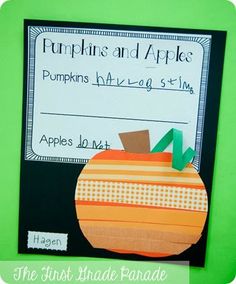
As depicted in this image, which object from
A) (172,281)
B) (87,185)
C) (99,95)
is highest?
(99,95)

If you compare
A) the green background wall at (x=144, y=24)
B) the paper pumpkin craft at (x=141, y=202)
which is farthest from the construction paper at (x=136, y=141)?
the green background wall at (x=144, y=24)

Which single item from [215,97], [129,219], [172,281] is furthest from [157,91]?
[172,281]

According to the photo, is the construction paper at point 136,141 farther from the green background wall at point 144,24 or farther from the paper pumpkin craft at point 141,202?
the green background wall at point 144,24

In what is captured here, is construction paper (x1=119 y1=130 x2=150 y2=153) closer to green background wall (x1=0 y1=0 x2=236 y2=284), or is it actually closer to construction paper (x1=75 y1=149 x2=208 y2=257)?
construction paper (x1=75 y1=149 x2=208 y2=257)

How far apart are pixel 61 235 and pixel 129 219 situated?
11 cm

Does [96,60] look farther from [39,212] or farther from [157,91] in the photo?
[39,212]

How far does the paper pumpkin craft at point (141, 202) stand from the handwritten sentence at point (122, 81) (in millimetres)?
76

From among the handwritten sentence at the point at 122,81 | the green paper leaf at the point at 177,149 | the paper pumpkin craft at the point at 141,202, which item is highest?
the handwritten sentence at the point at 122,81

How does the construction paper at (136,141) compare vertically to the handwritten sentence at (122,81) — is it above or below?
below

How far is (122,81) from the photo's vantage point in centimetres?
51

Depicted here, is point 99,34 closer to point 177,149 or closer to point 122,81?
point 122,81

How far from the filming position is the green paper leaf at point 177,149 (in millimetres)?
500

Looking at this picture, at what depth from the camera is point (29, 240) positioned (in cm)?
55

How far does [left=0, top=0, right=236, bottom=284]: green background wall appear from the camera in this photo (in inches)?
19.4
